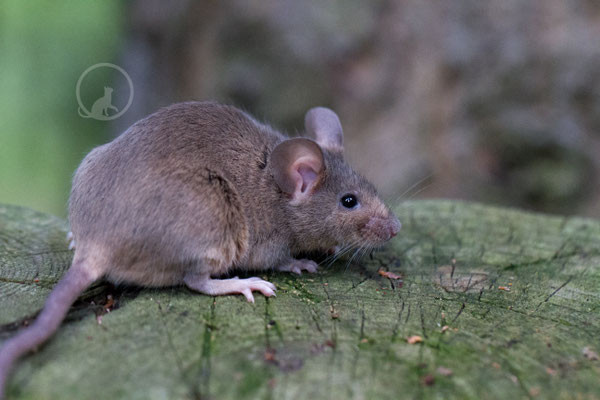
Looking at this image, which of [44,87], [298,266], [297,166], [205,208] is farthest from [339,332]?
[44,87]

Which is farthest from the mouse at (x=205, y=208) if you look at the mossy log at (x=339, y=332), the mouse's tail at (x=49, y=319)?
the mossy log at (x=339, y=332)

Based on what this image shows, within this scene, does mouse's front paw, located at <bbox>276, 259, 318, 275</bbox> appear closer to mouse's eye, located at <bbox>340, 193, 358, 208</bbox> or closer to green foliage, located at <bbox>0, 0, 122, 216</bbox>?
mouse's eye, located at <bbox>340, 193, 358, 208</bbox>

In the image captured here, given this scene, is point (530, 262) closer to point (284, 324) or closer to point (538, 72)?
point (284, 324)

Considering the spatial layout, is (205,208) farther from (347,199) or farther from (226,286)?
(347,199)

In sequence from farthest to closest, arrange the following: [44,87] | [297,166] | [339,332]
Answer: [44,87] → [297,166] → [339,332]

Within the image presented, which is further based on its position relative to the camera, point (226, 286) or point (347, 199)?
point (347, 199)
